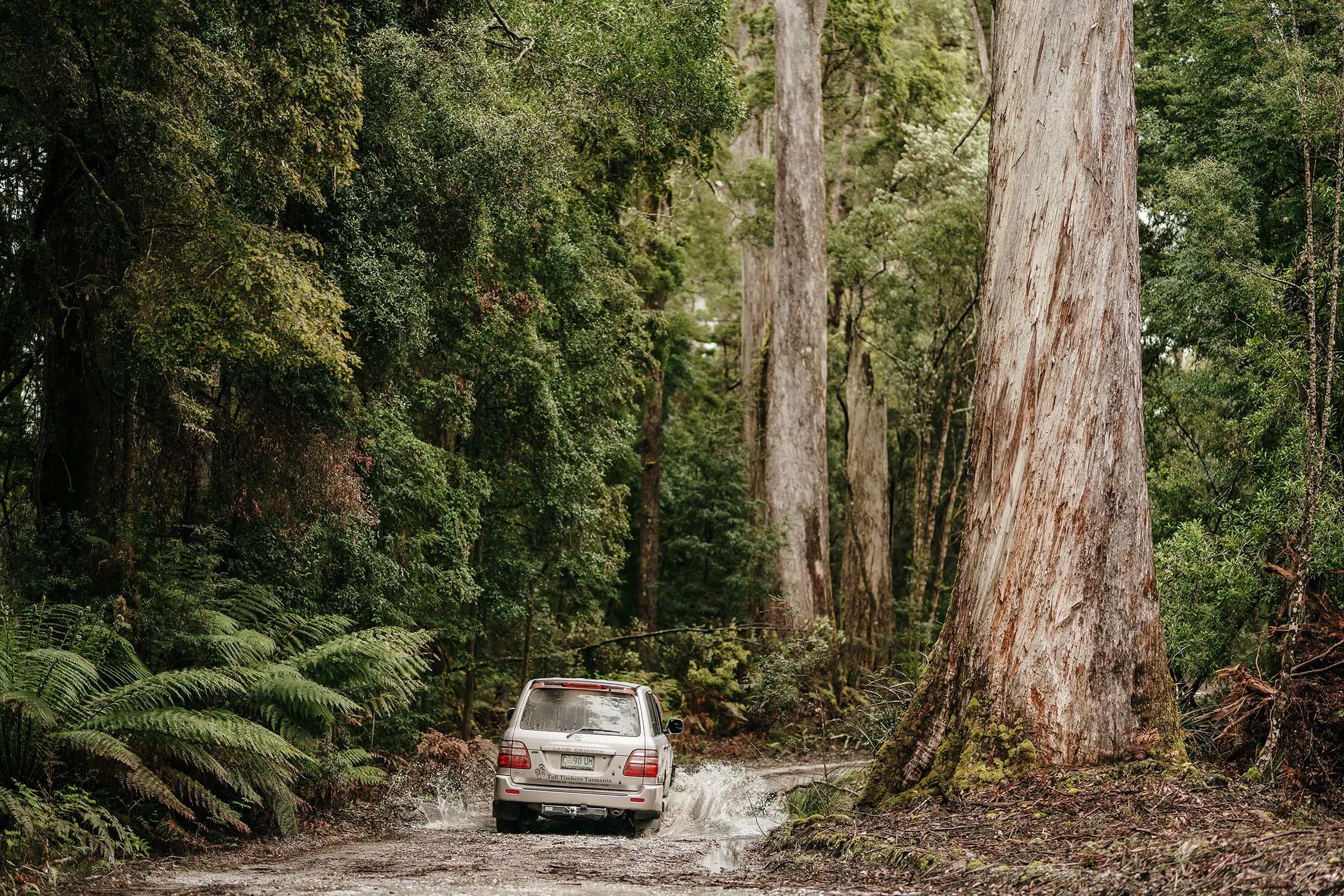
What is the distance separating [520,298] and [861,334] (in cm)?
1560

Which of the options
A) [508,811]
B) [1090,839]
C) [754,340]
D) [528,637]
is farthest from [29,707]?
[754,340]

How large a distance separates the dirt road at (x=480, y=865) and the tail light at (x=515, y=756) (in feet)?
2.28

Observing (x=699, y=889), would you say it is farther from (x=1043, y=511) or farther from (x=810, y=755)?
(x=810, y=755)

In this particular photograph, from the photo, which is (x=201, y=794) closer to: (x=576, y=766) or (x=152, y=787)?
(x=152, y=787)

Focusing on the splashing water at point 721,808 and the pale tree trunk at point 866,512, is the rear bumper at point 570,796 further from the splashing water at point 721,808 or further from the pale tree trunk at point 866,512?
the pale tree trunk at point 866,512

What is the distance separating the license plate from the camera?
38.9 ft

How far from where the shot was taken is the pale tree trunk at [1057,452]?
29.8 ft

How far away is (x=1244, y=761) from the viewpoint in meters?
8.98

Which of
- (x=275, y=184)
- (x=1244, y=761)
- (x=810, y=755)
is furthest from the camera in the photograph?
(x=810, y=755)

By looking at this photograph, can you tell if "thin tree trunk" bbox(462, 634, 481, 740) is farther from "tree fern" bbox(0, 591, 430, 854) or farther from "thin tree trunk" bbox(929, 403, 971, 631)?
"thin tree trunk" bbox(929, 403, 971, 631)

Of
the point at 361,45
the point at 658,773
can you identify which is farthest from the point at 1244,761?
the point at 361,45

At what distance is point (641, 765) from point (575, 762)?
652mm

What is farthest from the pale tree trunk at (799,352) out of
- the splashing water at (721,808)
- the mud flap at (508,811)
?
the mud flap at (508,811)

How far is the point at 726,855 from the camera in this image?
32.1ft
